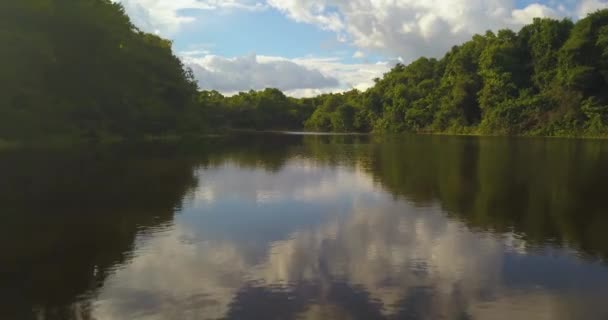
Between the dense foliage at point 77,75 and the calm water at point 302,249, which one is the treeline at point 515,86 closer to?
the dense foliage at point 77,75

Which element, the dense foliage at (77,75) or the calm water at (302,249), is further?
the dense foliage at (77,75)

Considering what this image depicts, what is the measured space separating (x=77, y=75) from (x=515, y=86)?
76975mm

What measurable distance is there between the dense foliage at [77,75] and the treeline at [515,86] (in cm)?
5936

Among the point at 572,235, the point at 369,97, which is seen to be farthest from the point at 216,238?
the point at 369,97

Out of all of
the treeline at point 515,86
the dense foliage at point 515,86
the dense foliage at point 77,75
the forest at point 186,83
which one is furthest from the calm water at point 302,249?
the treeline at point 515,86

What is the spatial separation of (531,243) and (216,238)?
7.98 metres

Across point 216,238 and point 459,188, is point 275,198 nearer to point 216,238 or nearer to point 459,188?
point 216,238

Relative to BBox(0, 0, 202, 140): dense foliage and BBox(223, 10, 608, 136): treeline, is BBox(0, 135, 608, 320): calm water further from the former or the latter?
BBox(223, 10, 608, 136): treeline

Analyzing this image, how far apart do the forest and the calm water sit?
26.2 m

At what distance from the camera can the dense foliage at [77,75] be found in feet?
142

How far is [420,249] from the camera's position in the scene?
1209cm

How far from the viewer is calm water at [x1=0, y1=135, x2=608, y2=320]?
335 inches

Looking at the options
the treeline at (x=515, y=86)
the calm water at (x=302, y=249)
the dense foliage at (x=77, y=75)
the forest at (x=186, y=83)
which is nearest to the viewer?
the calm water at (x=302, y=249)

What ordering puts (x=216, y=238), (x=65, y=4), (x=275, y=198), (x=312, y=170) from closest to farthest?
(x=216, y=238), (x=275, y=198), (x=312, y=170), (x=65, y=4)
